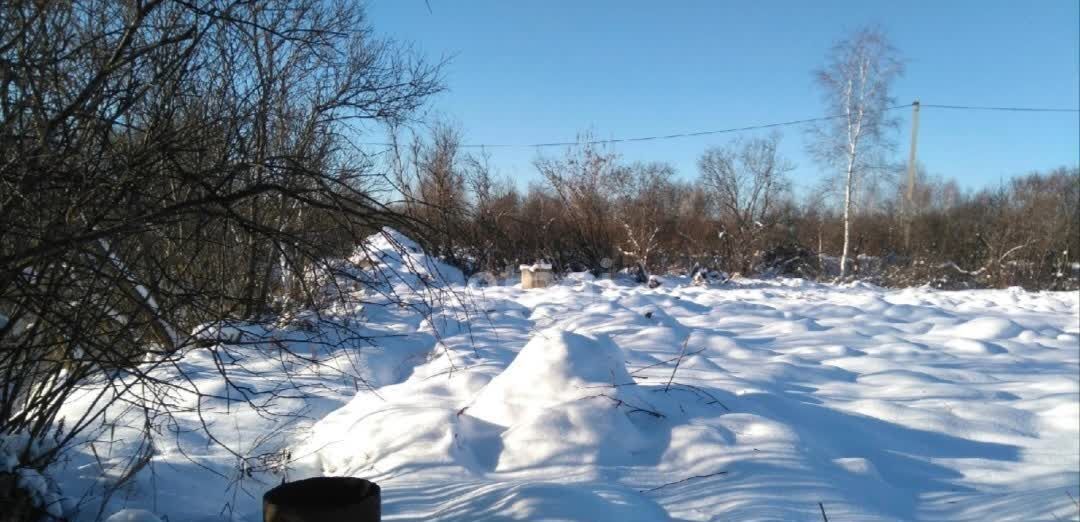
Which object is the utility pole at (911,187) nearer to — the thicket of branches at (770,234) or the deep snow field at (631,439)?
the thicket of branches at (770,234)

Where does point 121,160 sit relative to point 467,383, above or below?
above

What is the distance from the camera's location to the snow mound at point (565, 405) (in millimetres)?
3445

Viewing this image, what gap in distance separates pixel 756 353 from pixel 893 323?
3473 millimetres

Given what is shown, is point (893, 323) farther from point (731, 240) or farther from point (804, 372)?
point (731, 240)

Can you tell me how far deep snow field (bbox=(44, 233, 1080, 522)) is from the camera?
3068mm

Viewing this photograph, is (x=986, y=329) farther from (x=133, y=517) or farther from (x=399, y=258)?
(x=133, y=517)

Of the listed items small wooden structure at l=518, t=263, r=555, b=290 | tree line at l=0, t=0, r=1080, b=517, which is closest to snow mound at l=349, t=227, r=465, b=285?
tree line at l=0, t=0, r=1080, b=517

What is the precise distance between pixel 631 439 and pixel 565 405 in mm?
396

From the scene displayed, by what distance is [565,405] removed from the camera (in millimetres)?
3676

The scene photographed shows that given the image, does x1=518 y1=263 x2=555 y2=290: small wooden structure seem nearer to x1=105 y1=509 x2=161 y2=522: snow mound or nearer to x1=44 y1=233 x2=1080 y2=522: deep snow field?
x1=44 y1=233 x2=1080 y2=522: deep snow field

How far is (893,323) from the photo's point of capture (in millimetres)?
8773

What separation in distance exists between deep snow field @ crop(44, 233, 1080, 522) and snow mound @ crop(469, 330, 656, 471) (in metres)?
0.01

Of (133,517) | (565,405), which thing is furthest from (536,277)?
(133,517)

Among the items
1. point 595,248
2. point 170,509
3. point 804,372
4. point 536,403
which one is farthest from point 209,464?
point 595,248
